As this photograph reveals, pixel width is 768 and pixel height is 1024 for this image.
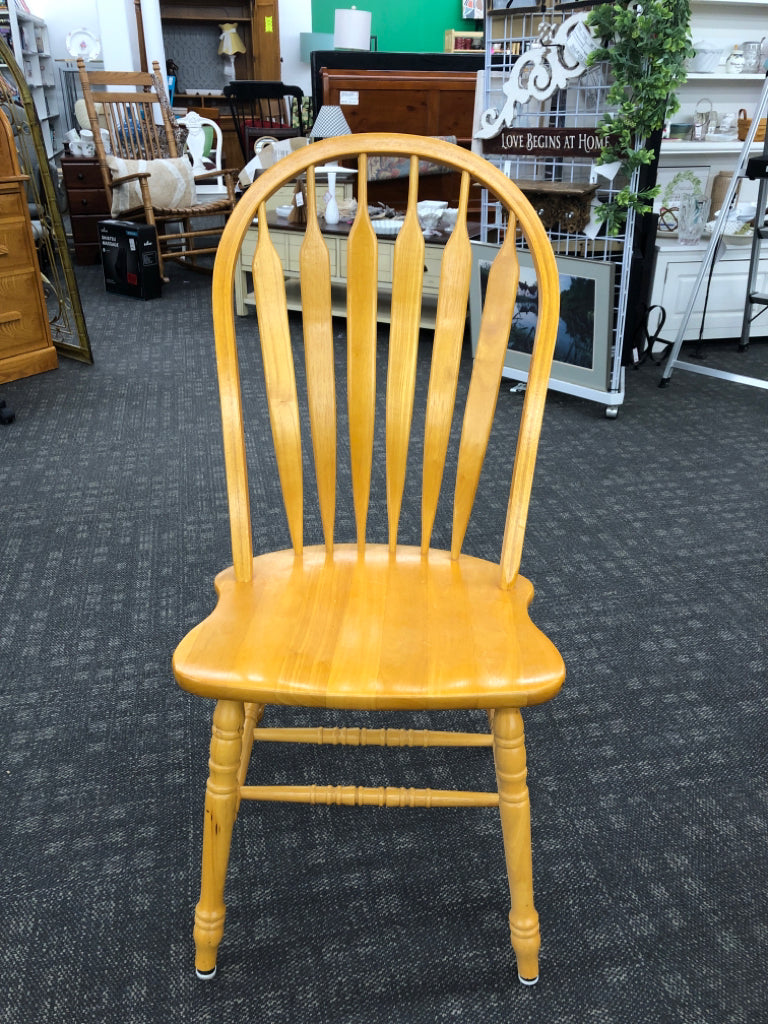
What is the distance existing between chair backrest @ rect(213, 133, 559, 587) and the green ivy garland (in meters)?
1.70

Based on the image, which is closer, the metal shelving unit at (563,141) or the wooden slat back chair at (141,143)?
the metal shelving unit at (563,141)

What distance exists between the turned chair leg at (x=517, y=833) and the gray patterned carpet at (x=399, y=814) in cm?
6

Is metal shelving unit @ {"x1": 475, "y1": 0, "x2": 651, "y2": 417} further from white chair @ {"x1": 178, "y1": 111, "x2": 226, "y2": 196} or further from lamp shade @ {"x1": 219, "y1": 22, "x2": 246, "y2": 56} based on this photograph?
lamp shade @ {"x1": 219, "y1": 22, "x2": 246, "y2": 56}

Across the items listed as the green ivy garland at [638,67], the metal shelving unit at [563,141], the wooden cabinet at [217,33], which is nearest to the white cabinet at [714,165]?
the metal shelving unit at [563,141]

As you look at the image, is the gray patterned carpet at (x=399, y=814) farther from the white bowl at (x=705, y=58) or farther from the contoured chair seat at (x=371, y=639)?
the white bowl at (x=705, y=58)

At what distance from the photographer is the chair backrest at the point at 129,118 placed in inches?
180

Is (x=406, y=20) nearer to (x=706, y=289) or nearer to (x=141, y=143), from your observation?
(x=141, y=143)

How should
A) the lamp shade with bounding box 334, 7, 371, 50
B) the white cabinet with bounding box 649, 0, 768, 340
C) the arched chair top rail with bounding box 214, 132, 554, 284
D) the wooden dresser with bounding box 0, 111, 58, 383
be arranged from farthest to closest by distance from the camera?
the lamp shade with bounding box 334, 7, 371, 50 < the white cabinet with bounding box 649, 0, 768, 340 < the wooden dresser with bounding box 0, 111, 58, 383 < the arched chair top rail with bounding box 214, 132, 554, 284

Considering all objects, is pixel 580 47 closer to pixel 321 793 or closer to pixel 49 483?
pixel 49 483

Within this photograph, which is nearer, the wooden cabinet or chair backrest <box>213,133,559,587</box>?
chair backrest <box>213,133,559,587</box>

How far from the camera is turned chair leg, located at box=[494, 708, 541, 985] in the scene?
0.90 m

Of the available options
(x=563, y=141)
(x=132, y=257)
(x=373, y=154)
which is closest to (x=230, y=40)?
(x=132, y=257)

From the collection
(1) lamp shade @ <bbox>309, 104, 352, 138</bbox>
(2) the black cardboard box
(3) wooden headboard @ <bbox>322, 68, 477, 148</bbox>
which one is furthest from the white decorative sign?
(3) wooden headboard @ <bbox>322, 68, 477, 148</bbox>

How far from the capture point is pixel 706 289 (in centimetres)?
344
